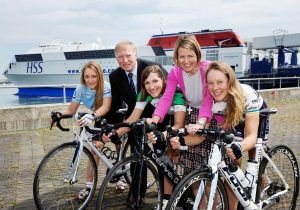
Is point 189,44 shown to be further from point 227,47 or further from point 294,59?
point 294,59

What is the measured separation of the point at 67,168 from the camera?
3.96 metres

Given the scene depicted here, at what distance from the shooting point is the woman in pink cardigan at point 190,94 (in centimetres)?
338

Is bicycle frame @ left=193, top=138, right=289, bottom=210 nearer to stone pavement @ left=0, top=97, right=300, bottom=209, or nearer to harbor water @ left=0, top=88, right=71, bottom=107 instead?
stone pavement @ left=0, top=97, right=300, bottom=209

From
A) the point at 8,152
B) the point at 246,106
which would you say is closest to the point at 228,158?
the point at 246,106

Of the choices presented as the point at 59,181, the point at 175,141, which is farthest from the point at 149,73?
the point at 59,181

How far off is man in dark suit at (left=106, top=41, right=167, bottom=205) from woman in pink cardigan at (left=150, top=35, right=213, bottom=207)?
499 millimetres

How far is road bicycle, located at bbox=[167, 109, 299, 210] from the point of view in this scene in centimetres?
283

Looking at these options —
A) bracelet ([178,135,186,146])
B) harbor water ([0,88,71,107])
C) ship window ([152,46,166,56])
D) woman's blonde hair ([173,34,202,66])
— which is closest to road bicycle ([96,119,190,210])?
bracelet ([178,135,186,146])

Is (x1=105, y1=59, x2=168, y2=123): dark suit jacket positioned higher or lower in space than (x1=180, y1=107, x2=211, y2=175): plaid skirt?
higher

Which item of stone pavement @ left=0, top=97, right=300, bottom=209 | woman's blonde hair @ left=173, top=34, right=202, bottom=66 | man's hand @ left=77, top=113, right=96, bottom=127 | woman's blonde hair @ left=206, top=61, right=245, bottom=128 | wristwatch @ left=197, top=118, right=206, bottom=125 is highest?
woman's blonde hair @ left=173, top=34, right=202, bottom=66

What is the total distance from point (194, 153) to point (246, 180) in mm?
659

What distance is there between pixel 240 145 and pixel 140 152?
38.2 inches

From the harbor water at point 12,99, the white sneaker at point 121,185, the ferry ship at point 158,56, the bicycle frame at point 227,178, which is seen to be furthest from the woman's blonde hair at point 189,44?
the ferry ship at point 158,56

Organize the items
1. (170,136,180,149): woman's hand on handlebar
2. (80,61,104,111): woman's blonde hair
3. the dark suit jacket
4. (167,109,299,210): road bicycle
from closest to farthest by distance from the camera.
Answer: (167,109,299,210): road bicycle < (170,136,180,149): woman's hand on handlebar < the dark suit jacket < (80,61,104,111): woman's blonde hair
